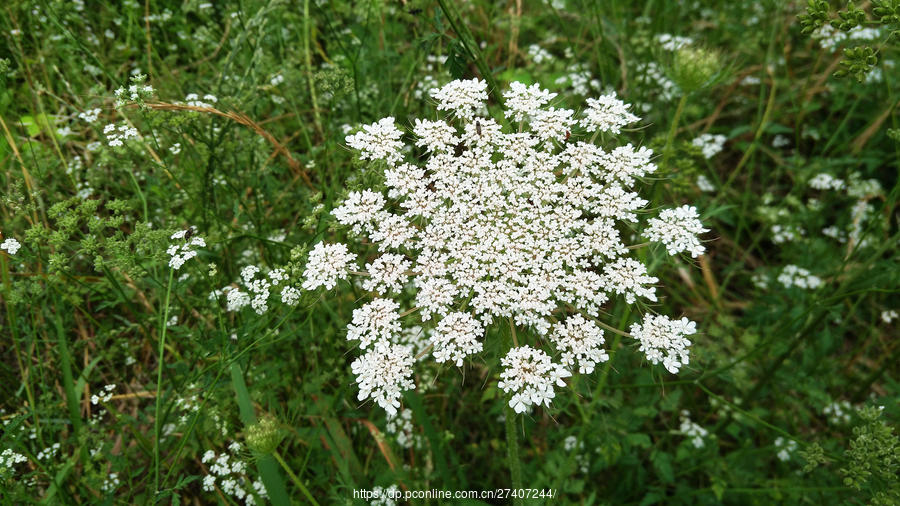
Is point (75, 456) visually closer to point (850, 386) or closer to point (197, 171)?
point (197, 171)

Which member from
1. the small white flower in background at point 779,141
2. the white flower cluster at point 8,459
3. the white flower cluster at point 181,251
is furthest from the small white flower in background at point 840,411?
the white flower cluster at point 8,459

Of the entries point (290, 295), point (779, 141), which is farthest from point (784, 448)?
point (290, 295)

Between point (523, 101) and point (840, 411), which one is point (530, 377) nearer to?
point (523, 101)

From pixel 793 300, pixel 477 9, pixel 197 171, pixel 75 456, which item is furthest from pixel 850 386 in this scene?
pixel 75 456

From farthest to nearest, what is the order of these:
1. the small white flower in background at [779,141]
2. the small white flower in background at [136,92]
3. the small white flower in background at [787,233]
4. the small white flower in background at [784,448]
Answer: the small white flower in background at [779,141]
the small white flower in background at [787,233]
the small white flower in background at [784,448]
the small white flower in background at [136,92]

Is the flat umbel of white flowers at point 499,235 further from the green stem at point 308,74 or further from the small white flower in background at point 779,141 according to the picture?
the small white flower in background at point 779,141

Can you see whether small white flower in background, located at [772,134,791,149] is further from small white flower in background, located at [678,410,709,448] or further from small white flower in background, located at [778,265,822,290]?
small white flower in background, located at [678,410,709,448]

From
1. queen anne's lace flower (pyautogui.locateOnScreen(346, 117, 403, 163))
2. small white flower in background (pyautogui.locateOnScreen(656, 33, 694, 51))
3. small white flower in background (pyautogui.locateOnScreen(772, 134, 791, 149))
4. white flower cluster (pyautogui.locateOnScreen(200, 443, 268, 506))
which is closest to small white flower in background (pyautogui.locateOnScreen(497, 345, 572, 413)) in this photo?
queen anne's lace flower (pyautogui.locateOnScreen(346, 117, 403, 163))
